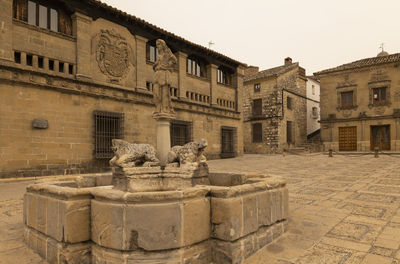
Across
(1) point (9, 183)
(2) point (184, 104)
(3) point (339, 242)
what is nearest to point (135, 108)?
(2) point (184, 104)

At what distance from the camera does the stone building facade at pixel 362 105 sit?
2166cm

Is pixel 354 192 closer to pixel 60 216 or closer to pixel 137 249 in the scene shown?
pixel 137 249

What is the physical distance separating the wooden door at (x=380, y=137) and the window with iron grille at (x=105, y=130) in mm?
22138

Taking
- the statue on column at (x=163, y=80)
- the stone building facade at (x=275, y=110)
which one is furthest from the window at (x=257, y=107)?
the statue on column at (x=163, y=80)

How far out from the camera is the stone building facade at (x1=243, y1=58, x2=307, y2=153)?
25344mm

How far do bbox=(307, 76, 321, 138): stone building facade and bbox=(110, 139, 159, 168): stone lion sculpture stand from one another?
2888cm

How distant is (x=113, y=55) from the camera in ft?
39.9

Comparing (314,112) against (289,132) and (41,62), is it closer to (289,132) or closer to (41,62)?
(289,132)

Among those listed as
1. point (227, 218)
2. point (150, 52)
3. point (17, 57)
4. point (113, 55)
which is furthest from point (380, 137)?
point (17, 57)

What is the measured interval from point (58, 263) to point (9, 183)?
286 inches

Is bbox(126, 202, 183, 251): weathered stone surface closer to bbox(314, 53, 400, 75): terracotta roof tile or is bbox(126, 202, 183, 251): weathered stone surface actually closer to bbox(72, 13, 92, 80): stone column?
bbox(72, 13, 92, 80): stone column

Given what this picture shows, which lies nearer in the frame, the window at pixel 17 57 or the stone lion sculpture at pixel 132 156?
the stone lion sculpture at pixel 132 156

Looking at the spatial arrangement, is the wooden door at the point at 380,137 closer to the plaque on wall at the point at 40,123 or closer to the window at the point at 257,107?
the window at the point at 257,107

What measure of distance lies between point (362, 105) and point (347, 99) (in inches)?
57.6
